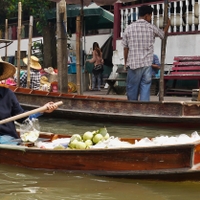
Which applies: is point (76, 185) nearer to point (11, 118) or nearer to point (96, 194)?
point (96, 194)

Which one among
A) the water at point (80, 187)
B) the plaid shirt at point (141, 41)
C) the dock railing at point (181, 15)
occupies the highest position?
the dock railing at point (181, 15)

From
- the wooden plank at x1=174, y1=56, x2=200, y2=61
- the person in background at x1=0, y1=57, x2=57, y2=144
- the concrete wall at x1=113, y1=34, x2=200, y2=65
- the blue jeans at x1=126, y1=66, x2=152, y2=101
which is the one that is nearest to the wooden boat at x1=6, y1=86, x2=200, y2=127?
the blue jeans at x1=126, y1=66, x2=152, y2=101

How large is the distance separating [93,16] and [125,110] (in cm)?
830

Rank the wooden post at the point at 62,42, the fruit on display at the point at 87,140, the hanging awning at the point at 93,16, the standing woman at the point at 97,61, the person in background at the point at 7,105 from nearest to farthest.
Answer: the fruit on display at the point at 87,140, the person in background at the point at 7,105, the wooden post at the point at 62,42, the standing woman at the point at 97,61, the hanging awning at the point at 93,16

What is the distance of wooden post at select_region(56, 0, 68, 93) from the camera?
10.6 metres

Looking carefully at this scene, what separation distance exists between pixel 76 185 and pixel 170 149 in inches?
42.4

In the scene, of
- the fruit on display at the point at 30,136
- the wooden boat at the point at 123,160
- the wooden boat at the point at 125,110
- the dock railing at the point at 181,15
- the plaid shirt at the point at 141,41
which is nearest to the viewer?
the wooden boat at the point at 123,160

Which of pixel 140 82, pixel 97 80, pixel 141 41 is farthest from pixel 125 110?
pixel 97 80

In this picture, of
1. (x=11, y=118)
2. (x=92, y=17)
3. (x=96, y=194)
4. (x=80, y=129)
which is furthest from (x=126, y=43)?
(x=92, y=17)

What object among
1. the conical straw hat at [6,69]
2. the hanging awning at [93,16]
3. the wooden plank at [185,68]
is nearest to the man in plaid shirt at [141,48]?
the conical straw hat at [6,69]

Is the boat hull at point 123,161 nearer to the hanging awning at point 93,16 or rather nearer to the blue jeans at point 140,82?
the blue jeans at point 140,82

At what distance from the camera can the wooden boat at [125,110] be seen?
8.46 meters

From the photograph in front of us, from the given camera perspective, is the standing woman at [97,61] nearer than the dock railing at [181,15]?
No

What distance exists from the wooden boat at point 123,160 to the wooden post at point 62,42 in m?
5.27
